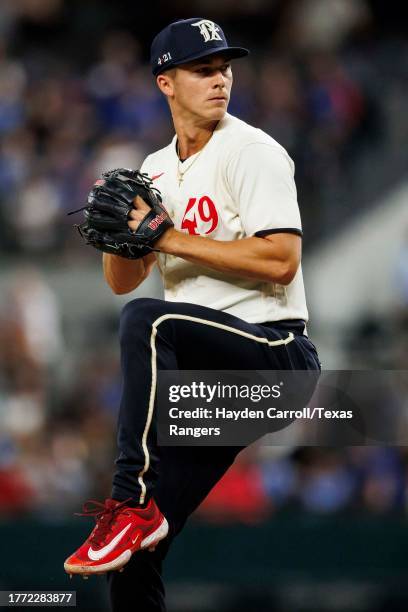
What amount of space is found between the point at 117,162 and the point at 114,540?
695 centimetres

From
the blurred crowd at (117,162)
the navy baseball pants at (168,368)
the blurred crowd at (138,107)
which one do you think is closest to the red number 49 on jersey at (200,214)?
the navy baseball pants at (168,368)

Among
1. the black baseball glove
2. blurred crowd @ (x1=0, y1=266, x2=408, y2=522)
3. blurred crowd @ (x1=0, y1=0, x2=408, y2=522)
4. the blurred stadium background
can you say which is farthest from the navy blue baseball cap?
blurred crowd @ (x1=0, y1=0, x2=408, y2=522)

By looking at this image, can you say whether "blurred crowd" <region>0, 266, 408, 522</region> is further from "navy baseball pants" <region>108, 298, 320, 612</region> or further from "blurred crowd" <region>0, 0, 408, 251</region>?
"navy baseball pants" <region>108, 298, 320, 612</region>

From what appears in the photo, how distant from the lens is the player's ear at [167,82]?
4715 mm

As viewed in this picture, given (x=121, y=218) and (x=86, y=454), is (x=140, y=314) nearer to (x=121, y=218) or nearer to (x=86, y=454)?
(x=121, y=218)

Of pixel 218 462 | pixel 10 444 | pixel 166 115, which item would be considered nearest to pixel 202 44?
pixel 218 462

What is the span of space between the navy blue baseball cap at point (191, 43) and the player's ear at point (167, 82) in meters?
0.05

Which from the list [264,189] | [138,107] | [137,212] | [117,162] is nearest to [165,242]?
[137,212]

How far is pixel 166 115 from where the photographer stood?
1147cm

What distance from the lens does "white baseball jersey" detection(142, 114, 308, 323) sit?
174 inches

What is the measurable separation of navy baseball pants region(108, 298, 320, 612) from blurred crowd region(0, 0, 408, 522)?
11.8ft

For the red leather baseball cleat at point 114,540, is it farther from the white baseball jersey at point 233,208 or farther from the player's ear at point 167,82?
the player's ear at point 167,82

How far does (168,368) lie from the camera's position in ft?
14.3

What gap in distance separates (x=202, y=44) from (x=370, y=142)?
7809 millimetres
